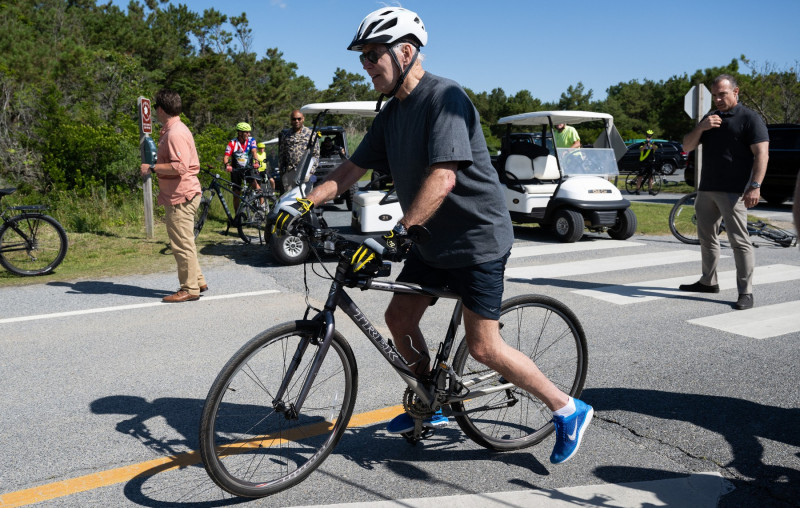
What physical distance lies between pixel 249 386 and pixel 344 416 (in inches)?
19.7

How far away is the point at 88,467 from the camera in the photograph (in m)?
3.26

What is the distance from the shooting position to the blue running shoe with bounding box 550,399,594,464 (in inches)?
122

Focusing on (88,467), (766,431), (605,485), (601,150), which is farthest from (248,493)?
(601,150)

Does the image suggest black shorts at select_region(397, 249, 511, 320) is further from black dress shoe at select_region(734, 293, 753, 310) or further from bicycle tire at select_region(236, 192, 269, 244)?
bicycle tire at select_region(236, 192, 269, 244)

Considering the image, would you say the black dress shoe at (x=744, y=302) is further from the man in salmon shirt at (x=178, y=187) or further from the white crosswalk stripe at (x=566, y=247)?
the man in salmon shirt at (x=178, y=187)

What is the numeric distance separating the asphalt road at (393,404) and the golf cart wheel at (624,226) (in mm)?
3343

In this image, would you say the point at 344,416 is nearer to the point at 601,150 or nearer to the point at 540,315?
the point at 540,315

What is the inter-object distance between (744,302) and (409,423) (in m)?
4.42

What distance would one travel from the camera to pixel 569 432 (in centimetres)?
311

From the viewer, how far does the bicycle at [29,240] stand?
26.1 feet

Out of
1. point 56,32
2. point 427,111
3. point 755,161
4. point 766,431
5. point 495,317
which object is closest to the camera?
point 427,111

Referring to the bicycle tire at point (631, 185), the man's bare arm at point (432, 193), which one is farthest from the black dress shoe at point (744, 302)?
the bicycle tire at point (631, 185)

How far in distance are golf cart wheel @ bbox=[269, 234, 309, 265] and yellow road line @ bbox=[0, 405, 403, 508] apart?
5.17 meters

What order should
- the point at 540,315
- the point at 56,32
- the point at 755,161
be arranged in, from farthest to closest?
1. the point at 56,32
2. the point at 755,161
3. the point at 540,315
